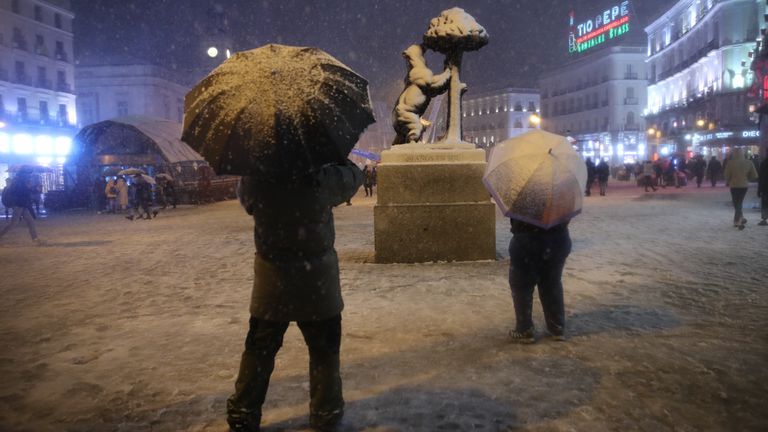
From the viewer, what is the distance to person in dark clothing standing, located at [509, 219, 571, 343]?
443 centimetres

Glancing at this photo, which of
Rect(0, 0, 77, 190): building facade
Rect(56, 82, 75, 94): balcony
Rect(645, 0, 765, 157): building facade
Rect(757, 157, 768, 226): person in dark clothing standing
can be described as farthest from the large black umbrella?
Rect(56, 82, 75, 94): balcony

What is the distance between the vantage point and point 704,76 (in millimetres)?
48969

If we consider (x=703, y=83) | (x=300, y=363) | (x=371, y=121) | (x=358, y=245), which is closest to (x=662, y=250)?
(x=358, y=245)

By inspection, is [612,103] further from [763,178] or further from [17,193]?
[17,193]

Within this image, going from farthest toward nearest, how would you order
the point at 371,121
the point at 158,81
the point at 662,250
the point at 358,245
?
the point at 158,81 → the point at 358,245 → the point at 662,250 → the point at 371,121

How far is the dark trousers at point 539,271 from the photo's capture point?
4.43 m

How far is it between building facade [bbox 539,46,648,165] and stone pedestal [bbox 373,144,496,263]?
61843mm

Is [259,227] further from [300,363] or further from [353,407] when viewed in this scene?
[300,363]

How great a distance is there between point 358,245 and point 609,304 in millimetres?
5364

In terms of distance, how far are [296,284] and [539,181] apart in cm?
209

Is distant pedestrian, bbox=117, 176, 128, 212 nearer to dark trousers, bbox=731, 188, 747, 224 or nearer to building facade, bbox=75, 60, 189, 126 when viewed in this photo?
dark trousers, bbox=731, 188, 747, 224

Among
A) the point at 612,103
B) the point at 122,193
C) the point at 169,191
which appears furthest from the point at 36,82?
the point at 612,103

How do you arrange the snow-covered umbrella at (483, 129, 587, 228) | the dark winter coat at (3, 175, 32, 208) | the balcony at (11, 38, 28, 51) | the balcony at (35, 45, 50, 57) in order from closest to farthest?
1. the snow-covered umbrella at (483, 129, 587, 228)
2. the dark winter coat at (3, 175, 32, 208)
3. the balcony at (11, 38, 28, 51)
4. the balcony at (35, 45, 50, 57)

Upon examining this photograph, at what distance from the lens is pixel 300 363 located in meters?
4.19
